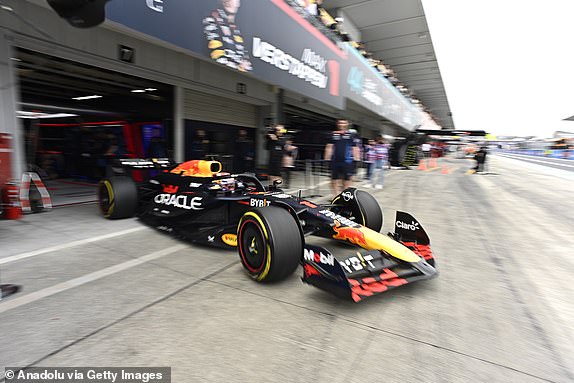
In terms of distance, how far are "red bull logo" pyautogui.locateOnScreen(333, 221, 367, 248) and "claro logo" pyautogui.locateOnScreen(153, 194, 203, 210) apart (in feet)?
5.73

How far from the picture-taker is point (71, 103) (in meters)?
12.3

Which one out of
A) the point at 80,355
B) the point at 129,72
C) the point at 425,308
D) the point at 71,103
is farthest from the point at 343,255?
the point at 71,103

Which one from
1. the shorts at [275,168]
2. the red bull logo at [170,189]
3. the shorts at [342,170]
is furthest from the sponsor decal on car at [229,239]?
the shorts at [275,168]

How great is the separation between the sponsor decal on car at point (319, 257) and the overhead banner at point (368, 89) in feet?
33.9

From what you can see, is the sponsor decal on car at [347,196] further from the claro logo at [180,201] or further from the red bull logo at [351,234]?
the claro logo at [180,201]

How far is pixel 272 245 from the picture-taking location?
2.62 meters

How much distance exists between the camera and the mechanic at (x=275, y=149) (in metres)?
7.18

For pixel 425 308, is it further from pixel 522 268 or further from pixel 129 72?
pixel 129 72

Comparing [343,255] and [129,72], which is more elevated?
[129,72]

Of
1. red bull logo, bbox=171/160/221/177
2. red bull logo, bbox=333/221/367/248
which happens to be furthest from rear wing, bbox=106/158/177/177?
red bull logo, bbox=333/221/367/248

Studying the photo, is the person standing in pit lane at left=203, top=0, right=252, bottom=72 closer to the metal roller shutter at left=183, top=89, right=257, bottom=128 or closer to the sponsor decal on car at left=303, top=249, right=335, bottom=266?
the metal roller shutter at left=183, top=89, right=257, bottom=128

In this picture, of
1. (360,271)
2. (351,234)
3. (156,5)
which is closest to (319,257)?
(360,271)

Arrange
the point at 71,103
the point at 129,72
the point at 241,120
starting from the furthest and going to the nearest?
the point at 71,103, the point at 241,120, the point at 129,72

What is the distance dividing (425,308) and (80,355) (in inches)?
95.5
